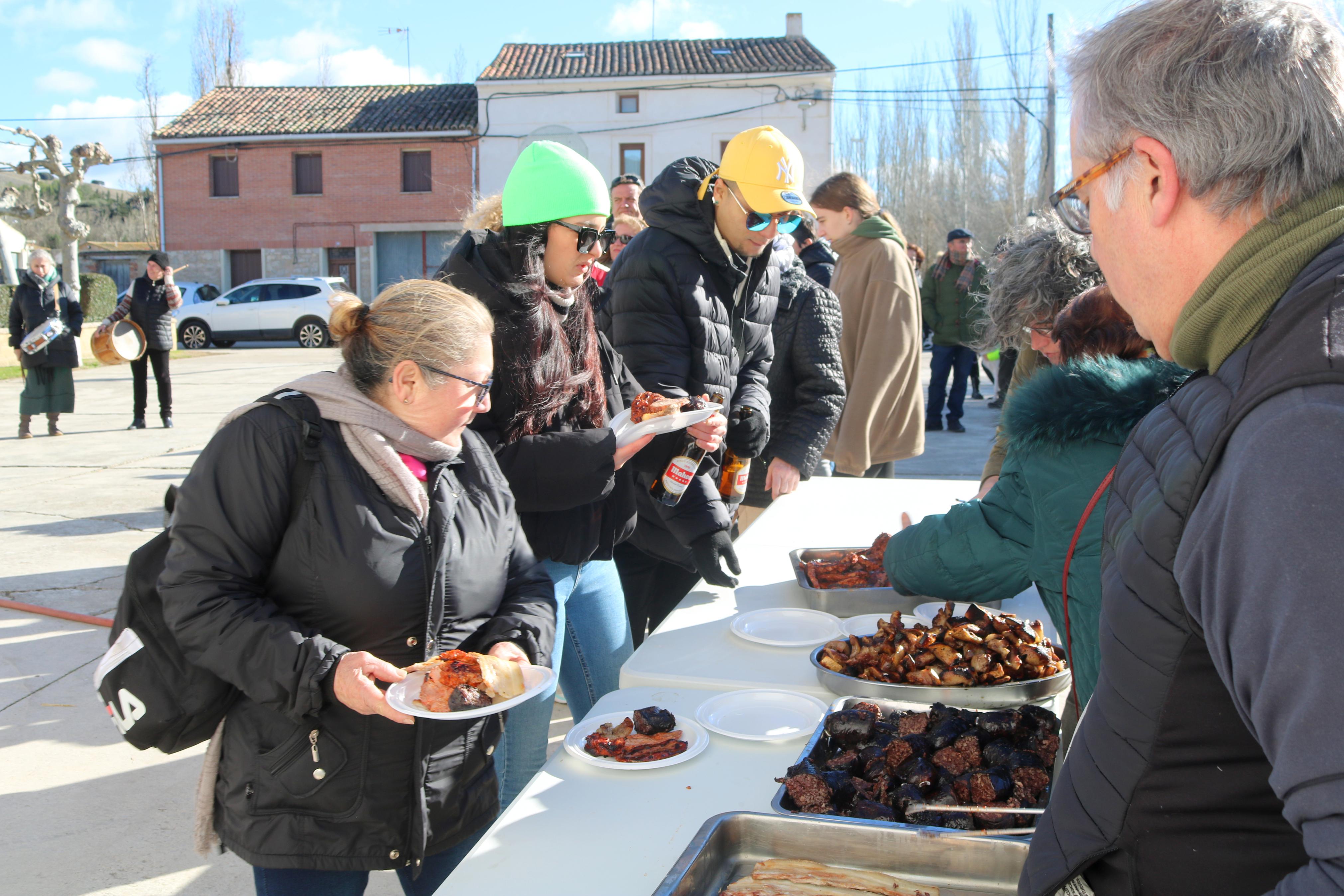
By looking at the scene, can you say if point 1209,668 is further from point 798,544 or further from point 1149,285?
point 798,544

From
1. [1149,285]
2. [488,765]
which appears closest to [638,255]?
[488,765]

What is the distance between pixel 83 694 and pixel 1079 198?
14.6 ft

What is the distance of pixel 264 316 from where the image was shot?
2322cm

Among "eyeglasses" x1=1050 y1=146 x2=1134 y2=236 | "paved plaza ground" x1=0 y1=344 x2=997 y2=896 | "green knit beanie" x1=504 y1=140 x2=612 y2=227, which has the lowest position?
"paved plaza ground" x1=0 y1=344 x2=997 y2=896

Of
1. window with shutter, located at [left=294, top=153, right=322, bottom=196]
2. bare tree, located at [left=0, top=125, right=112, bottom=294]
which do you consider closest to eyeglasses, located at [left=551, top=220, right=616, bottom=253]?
bare tree, located at [left=0, top=125, right=112, bottom=294]

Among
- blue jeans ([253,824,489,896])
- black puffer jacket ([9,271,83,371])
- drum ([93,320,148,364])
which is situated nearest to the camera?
blue jeans ([253,824,489,896])

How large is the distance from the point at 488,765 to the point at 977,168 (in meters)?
37.6

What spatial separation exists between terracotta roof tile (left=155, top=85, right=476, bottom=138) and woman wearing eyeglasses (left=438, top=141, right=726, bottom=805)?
29983mm

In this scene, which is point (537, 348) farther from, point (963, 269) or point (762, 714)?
point (963, 269)

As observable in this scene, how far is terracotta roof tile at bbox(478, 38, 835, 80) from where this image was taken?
29.8 metres

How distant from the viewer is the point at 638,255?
3.19m

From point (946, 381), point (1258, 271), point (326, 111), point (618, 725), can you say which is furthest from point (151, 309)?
point (326, 111)

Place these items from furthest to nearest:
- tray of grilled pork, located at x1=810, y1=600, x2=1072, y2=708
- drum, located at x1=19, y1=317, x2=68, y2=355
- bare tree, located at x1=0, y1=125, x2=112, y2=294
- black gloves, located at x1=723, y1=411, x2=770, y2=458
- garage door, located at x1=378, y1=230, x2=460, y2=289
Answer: garage door, located at x1=378, y1=230, x2=460, y2=289, bare tree, located at x1=0, y1=125, x2=112, y2=294, drum, located at x1=19, y1=317, x2=68, y2=355, black gloves, located at x1=723, y1=411, x2=770, y2=458, tray of grilled pork, located at x1=810, y1=600, x2=1072, y2=708

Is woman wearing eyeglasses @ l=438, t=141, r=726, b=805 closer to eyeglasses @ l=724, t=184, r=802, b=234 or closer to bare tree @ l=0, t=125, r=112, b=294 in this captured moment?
eyeglasses @ l=724, t=184, r=802, b=234
